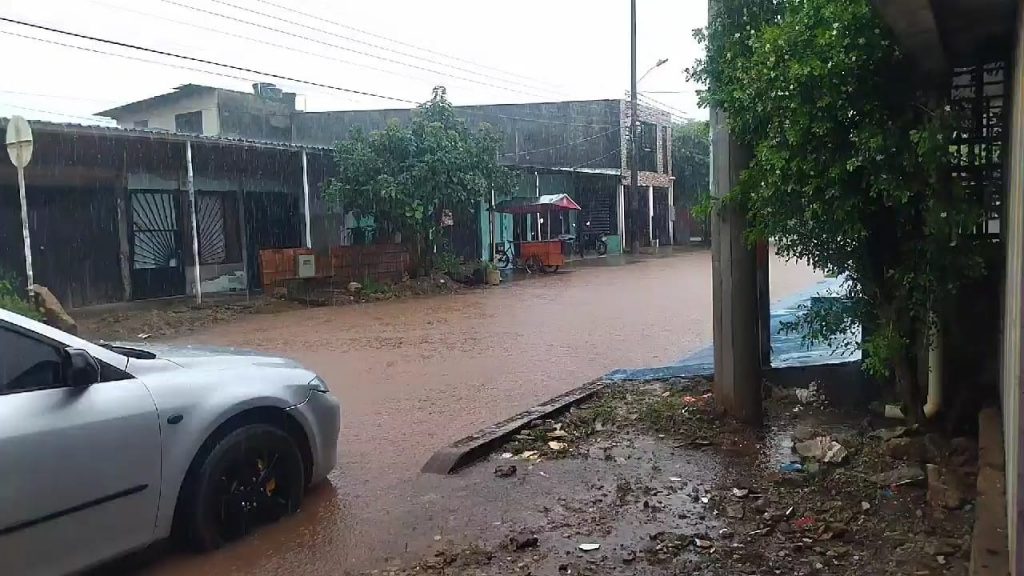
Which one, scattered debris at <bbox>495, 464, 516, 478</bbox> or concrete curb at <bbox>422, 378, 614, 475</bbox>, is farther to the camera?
concrete curb at <bbox>422, 378, 614, 475</bbox>

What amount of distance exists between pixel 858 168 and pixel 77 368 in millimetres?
4174

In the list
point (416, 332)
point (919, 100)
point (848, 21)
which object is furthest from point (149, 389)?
point (416, 332)

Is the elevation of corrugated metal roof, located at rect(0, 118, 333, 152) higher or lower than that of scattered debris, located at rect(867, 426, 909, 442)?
higher

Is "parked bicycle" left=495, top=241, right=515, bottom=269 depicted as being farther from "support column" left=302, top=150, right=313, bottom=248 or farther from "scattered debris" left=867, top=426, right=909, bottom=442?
"scattered debris" left=867, top=426, right=909, bottom=442

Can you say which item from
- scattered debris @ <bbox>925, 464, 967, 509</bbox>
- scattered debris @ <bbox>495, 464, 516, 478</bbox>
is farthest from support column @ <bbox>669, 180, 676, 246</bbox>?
scattered debris @ <bbox>925, 464, 967, 509</bbox>

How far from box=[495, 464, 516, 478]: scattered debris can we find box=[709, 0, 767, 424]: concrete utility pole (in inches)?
71.0

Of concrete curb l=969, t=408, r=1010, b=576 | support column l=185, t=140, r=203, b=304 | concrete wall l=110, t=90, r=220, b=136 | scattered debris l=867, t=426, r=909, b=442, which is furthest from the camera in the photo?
concrete wall l=110, t=90, r=220, b=136

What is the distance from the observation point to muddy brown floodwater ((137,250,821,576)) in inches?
174

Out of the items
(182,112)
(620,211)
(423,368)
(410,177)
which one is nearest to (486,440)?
(423,368)

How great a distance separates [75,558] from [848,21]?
466 centimetres

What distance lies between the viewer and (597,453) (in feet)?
18.8

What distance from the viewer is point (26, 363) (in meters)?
3.62

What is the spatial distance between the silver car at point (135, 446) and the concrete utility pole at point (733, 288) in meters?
2.98

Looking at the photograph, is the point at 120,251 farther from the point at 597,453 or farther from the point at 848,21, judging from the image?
the point at 848,21
